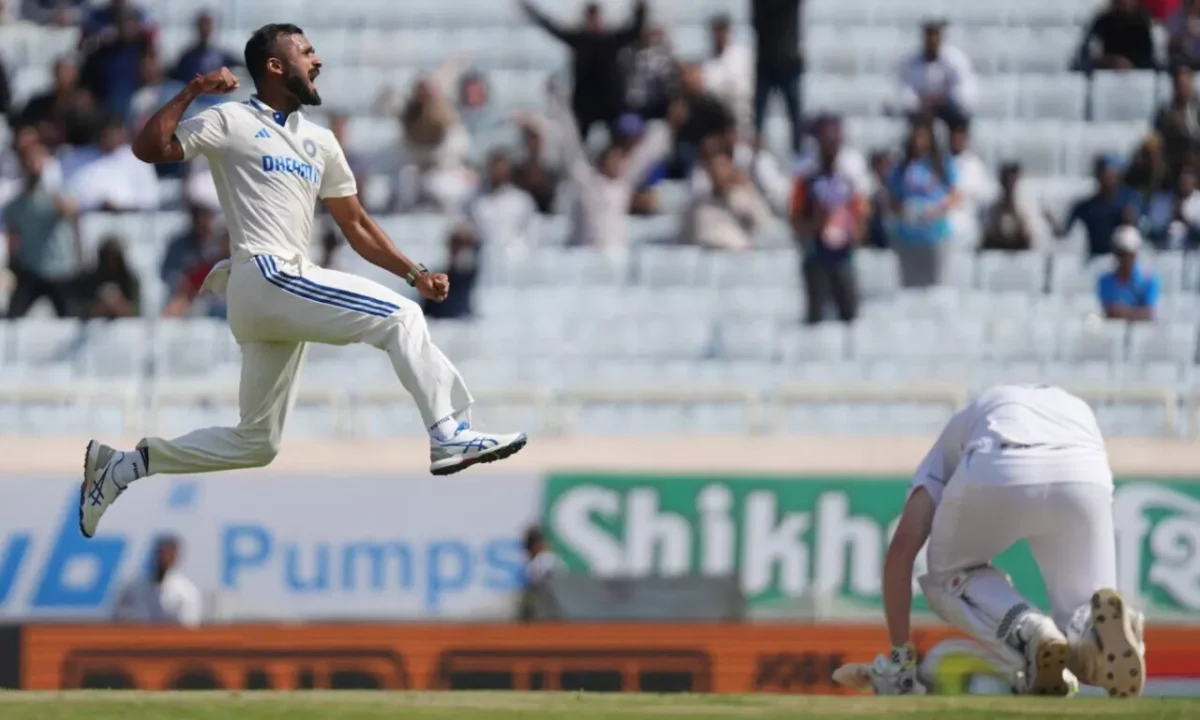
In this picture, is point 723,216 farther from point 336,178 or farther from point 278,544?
point 336,178

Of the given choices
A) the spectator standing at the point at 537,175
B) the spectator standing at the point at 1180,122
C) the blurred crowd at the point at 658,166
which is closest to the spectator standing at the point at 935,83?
the blurred crowd at the point at 658,166

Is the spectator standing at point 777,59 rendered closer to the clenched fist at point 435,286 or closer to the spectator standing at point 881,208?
the spectator standing at point 881,208

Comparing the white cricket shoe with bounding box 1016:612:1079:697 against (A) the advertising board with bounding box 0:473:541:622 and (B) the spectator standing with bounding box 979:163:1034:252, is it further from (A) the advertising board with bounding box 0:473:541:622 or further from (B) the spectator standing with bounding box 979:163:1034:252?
(B) the spectator standing with bounding box 979:163:1034:252

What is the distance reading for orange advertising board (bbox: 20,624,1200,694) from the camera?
1243 centimetres

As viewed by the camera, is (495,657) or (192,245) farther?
(192,245)

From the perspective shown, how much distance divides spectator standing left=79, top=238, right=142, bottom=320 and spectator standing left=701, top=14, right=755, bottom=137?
14.7 ft

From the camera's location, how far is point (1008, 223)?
1689cm

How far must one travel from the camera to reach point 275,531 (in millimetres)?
14258

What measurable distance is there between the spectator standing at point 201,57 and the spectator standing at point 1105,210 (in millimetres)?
6535

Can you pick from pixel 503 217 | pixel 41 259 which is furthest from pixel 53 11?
pixel 503 217

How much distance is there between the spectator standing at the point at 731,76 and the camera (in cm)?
1766

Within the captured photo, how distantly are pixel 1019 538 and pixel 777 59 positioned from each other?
9801mm

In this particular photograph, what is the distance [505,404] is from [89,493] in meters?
6.31

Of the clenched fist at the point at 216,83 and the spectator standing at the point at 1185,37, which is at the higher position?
the spectator standing at the point at 1185,37
